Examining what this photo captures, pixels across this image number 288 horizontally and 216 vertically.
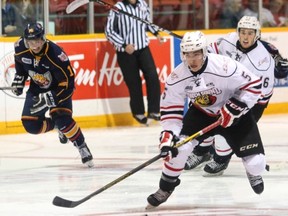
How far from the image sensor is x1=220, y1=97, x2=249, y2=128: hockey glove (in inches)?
222

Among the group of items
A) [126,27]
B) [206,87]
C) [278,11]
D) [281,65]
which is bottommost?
[278,11]

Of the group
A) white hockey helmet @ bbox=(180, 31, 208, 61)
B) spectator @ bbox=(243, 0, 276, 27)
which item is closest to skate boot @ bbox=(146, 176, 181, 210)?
white hockey helmet @ bbox=(180, 31, 208, 61)

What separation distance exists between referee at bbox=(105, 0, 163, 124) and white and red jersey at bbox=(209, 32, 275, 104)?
3019 mm

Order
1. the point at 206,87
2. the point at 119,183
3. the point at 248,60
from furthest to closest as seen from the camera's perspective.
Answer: the point at 248,60, the point at 119,183, the point at 206,87

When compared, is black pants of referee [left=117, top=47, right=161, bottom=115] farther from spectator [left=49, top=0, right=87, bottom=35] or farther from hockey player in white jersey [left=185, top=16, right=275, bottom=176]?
hockey player in white jersey [left=185, top=16, right=275, bottom=176]

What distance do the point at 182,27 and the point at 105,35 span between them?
114cm

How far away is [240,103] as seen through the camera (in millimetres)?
5645

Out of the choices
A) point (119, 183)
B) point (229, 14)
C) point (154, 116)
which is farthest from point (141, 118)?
point (119, 183)

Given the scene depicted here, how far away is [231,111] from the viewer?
563cm

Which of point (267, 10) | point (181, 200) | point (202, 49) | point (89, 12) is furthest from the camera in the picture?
point (267, 10)

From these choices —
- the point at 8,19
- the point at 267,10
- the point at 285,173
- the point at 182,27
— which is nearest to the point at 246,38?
the point at 285,173

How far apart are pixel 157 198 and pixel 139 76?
4518 mm

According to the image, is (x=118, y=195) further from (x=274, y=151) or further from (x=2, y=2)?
(x=2, y=2)

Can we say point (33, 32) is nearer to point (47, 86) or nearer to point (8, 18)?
point (47, 86)
